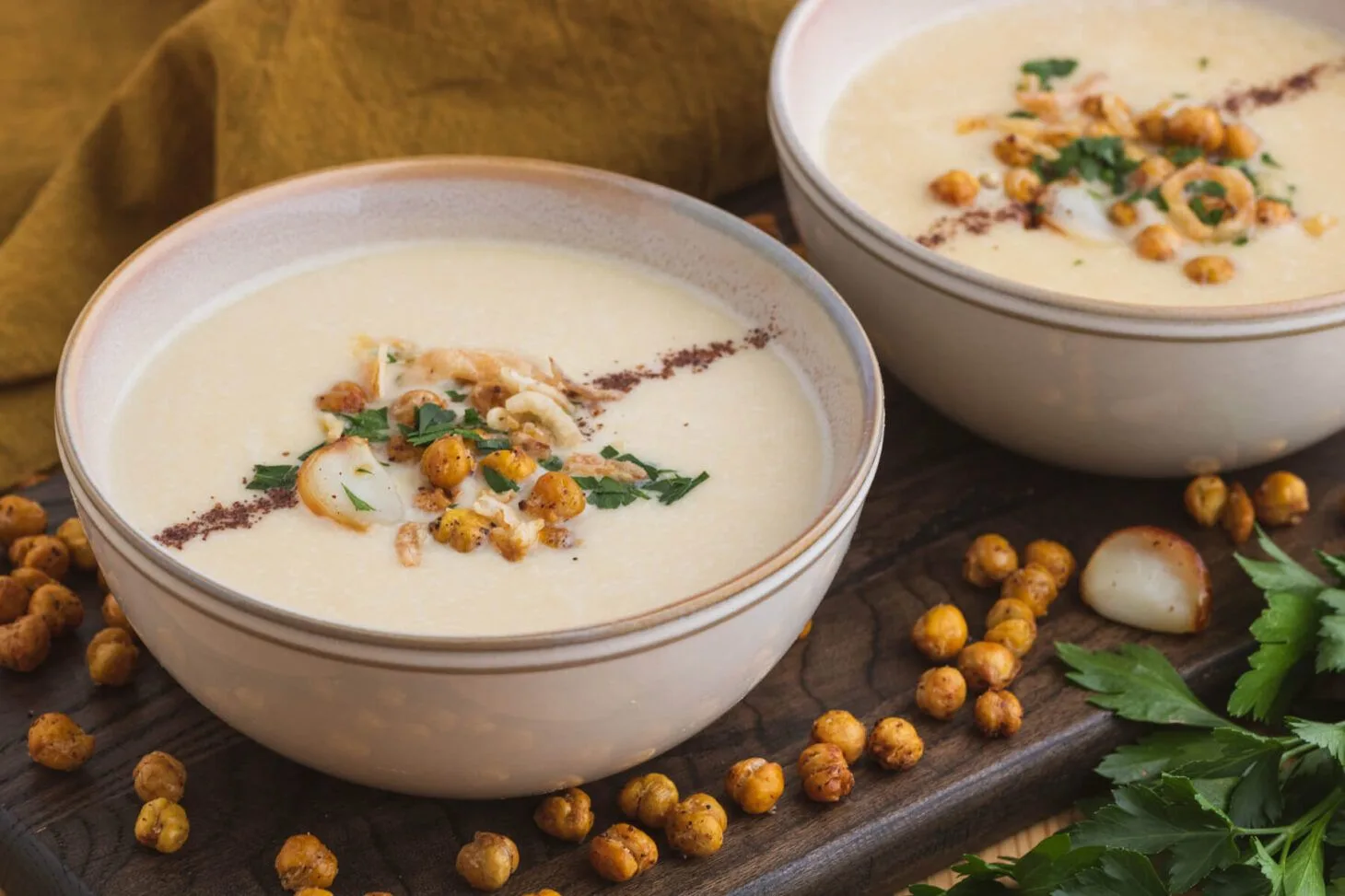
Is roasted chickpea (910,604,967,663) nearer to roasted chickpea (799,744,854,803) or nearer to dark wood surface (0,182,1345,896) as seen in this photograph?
dark wood surface (0,182,1345,896)

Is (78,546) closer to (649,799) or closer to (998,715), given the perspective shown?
(649,799)

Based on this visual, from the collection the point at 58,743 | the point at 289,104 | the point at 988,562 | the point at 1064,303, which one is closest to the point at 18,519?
the point at 58,743

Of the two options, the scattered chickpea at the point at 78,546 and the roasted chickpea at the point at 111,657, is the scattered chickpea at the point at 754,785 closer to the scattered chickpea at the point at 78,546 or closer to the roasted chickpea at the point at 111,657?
the roasted chickpea at the point at 111,657

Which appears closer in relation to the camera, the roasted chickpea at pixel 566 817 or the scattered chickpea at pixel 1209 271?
the roasted chickpea at pixel 566 817

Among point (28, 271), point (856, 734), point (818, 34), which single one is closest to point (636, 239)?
point (818, 34)

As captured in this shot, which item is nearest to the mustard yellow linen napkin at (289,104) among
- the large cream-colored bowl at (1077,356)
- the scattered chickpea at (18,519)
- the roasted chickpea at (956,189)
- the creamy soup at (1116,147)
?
the scattered chickpea at (18,519)
